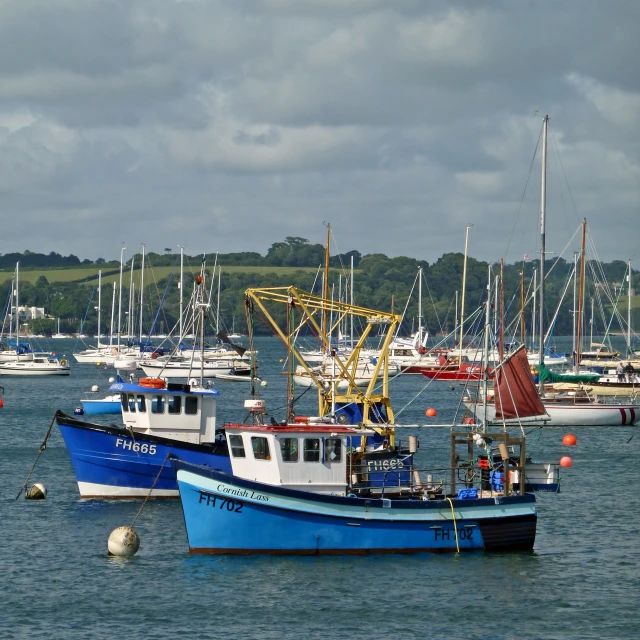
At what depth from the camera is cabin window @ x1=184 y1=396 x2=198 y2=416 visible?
46594 mm

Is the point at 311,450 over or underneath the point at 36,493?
over

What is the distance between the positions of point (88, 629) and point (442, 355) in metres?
114

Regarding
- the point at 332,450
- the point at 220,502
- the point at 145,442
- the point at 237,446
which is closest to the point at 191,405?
the point at 145,442

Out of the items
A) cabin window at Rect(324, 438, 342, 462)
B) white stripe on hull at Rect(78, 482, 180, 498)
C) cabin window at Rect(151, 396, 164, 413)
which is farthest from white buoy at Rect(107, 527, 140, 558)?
cabin window at Rect(151, 396, 164, 413)

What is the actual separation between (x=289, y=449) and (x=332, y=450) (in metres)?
1.22

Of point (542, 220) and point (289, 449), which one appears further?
point (542, 220)

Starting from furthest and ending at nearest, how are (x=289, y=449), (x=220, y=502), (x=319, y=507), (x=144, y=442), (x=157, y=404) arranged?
(x=157, y=404) < (x=144, y=442) < (x=289, y=449) < (x=319, y=507) < (x=220, y=502)

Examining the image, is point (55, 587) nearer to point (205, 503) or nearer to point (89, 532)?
point (205, 503)

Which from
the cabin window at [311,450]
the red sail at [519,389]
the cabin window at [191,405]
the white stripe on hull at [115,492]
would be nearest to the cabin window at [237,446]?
the cabin window at [311,450]

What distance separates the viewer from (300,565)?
33969 millimetres

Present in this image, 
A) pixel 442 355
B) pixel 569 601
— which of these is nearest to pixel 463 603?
pixel 569 601

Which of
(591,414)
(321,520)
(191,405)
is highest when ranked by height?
(191,405)

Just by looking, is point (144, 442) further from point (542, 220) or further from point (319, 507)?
point (542, 220)

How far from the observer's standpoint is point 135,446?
44375mm
